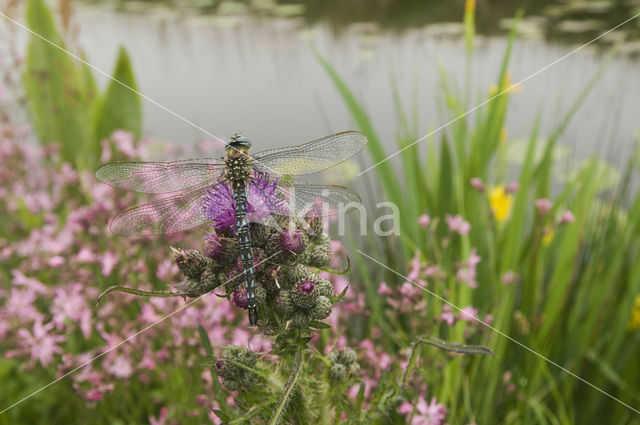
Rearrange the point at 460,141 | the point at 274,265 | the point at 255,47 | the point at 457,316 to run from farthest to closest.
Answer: the point at 255,47 → the point at 460,141 → the point at 457,316 → the point at 274,265

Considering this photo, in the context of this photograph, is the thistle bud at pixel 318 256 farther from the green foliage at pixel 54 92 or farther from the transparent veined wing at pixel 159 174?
the green foliage at pixel 54 92

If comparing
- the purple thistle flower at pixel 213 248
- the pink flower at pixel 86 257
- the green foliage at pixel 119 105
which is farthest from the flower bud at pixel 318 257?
the green foliage at pixel 119 105

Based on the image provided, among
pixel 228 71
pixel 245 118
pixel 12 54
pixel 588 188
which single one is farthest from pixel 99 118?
pixel 588 188

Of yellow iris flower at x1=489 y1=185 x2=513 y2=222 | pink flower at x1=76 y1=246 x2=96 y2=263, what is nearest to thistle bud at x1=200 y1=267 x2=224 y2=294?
pink flower at x1=76 y1=246 x2=96 y2=263

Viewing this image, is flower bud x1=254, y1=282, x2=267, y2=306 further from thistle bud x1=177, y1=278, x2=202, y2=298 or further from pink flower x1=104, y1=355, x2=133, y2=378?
pink flower x1=104, y1=355, x2=133, y2=378

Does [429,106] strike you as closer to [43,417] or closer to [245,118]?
[245,118]

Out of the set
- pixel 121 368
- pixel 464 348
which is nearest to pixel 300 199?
pixel 464 348

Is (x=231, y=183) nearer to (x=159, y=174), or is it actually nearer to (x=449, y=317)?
(x=159, y=174)
